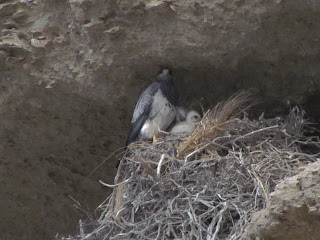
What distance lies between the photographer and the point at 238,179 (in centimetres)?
412

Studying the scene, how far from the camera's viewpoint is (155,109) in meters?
4.93

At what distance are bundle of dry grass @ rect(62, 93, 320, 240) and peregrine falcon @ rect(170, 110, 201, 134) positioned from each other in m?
0.13

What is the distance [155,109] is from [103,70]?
394mm

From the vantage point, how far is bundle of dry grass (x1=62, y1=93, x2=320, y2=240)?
395cm

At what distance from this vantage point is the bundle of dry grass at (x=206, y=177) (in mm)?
3945

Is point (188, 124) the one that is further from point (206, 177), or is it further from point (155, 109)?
point (206, 177)

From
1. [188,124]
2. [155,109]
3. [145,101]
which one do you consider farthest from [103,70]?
[188,124]

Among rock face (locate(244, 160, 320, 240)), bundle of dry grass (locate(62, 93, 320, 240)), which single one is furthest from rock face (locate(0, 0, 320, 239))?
rock face (locate(244, 160, 320, 240))

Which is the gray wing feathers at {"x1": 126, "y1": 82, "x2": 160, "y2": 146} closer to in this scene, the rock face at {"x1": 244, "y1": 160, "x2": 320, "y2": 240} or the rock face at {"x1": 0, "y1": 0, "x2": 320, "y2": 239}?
the rock face at {"x1": 0, "y1": 0, "x2": 320, "y2": 239}

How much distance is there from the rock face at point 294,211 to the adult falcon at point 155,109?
1.64 meters

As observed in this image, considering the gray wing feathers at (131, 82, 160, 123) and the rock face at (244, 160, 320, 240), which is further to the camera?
the gray wing feathers at (131, 82, 160, 123)

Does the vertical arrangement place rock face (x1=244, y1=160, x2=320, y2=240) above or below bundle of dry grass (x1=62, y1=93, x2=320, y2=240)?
above

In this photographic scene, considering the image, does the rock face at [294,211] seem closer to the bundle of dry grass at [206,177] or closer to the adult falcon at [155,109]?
the bundle of dry grass at [206,177]

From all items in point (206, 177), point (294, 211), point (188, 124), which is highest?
point (294, 211)
